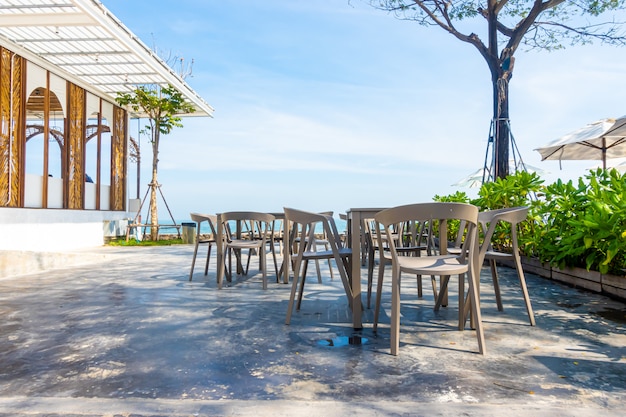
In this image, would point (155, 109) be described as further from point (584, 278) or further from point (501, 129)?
point (584, 278)

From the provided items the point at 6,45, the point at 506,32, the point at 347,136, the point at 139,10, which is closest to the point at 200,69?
the point at 139,10

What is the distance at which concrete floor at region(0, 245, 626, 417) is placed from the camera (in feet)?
5.95

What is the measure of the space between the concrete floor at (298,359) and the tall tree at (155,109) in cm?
885

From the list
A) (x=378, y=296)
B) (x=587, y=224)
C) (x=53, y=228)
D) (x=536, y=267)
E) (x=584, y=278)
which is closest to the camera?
(x=378, y=296)

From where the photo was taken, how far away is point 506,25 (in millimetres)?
9062

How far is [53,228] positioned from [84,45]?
3828mm

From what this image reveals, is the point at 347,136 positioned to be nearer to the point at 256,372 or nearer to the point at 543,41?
the point at 543,41

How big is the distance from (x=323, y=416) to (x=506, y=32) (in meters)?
9.03

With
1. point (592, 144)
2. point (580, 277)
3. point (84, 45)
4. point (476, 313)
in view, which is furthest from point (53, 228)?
point (592, 144)

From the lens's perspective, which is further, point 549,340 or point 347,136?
point 347,136

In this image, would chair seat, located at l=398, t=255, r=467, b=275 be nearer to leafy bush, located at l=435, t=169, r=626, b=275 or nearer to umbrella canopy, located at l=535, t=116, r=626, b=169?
leafy bush, located at l=435, t=169, r=626, b=275

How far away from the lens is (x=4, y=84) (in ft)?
28.4

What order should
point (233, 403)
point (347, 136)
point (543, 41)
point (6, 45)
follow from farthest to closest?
point (347, 136)
point (543, 41)
point (6, 45)
point (233, 403)

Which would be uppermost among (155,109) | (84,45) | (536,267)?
(84,45)
